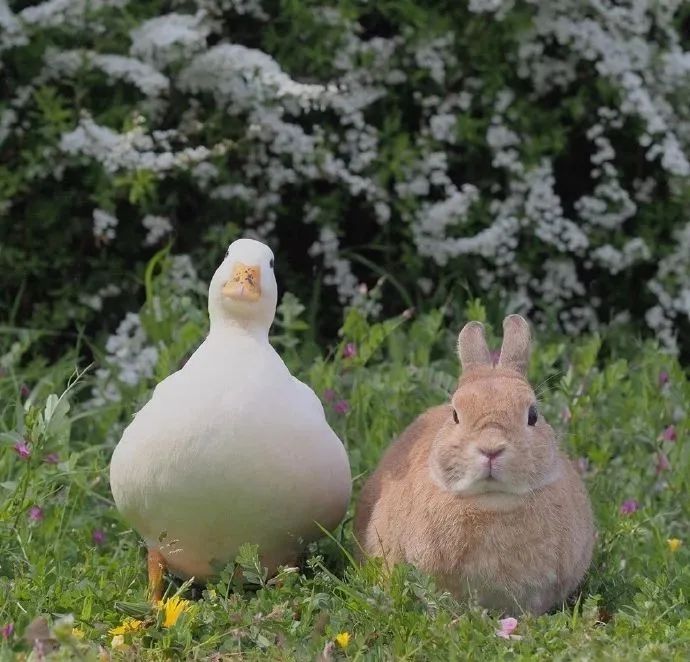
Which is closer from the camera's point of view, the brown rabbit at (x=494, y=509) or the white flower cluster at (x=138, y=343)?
the brown rabbit at (x=494, y=509)

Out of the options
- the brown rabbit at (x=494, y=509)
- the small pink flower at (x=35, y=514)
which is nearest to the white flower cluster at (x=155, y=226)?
the small pink flower at (x=35, y=514)

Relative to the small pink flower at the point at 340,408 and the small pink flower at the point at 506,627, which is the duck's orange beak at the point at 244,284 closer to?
the small pink flower at the point at 506,627

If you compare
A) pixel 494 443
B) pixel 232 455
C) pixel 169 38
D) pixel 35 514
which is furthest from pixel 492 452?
pixel 169 38

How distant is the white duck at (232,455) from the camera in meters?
3.23

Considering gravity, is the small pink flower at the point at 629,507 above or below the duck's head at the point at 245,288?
below

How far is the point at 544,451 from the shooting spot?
3182mm

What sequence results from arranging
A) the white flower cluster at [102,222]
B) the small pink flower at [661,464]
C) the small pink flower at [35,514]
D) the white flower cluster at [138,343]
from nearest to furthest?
the small pink flower at [35,514]
the small pink flower at [661,464]
the white flower cluster at [138,343]
the white flower cluster at [102,222]

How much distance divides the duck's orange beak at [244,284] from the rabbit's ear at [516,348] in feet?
2.10

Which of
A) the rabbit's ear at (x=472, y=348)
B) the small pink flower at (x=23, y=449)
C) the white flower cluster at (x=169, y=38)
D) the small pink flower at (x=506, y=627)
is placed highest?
the white flower cluster at (x=169, y=38)

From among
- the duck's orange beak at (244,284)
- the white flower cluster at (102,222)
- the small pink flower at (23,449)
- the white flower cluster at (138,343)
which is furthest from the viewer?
the white flower cluster at (102,222)

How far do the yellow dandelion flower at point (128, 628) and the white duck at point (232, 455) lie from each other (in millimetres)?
257

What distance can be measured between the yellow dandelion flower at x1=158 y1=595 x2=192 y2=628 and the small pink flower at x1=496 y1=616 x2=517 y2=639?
72 centimetres

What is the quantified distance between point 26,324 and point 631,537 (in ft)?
10.2

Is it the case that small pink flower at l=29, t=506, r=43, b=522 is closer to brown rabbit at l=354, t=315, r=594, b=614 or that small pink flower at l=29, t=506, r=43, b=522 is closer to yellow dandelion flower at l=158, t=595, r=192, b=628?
yellow dandelion flower at l=158, t=595, r=192, b=628
